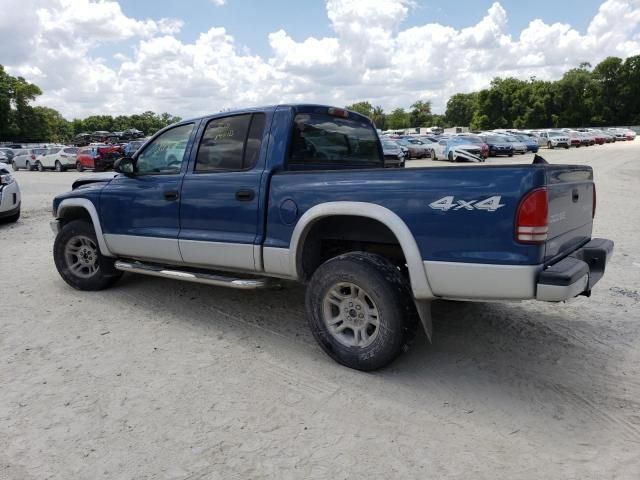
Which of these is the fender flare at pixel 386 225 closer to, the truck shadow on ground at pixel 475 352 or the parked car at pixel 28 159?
the truck shadow on ground at pixel 475 352

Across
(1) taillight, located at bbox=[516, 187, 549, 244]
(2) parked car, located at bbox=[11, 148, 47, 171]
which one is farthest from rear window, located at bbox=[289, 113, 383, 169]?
(2) parked car, located at bbox=[11, 148, 47, 171]

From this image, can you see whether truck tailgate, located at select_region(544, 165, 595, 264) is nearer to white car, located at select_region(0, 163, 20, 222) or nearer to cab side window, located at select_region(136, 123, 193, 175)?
cab side window, located at select_region(136, 123, 193, 175)

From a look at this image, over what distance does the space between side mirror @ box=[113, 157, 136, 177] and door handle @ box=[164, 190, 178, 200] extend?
632 mm

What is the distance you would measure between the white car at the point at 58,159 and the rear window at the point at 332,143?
2910 cm

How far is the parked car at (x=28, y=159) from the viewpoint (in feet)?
108

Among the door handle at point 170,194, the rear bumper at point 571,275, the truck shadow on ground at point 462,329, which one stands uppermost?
the door handle at point 170,194

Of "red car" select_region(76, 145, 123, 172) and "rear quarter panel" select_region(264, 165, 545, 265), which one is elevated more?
"rear quarter panel" select_region(264, 165, 545, 265)

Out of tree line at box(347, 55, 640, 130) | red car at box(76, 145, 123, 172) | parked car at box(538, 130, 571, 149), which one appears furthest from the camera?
tree line at box(347, 55, 640, 130)

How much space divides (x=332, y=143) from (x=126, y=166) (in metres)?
2.05

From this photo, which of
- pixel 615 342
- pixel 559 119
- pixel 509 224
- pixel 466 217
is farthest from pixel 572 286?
pixel 559 119

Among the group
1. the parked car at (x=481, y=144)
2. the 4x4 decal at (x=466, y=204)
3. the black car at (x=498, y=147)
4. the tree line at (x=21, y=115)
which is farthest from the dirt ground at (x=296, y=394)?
the tree line at (x=21, y=115)

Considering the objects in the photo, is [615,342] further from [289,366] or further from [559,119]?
[559,119]

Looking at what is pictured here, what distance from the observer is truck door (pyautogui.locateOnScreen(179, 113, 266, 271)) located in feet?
14.4

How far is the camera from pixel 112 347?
4461mm
